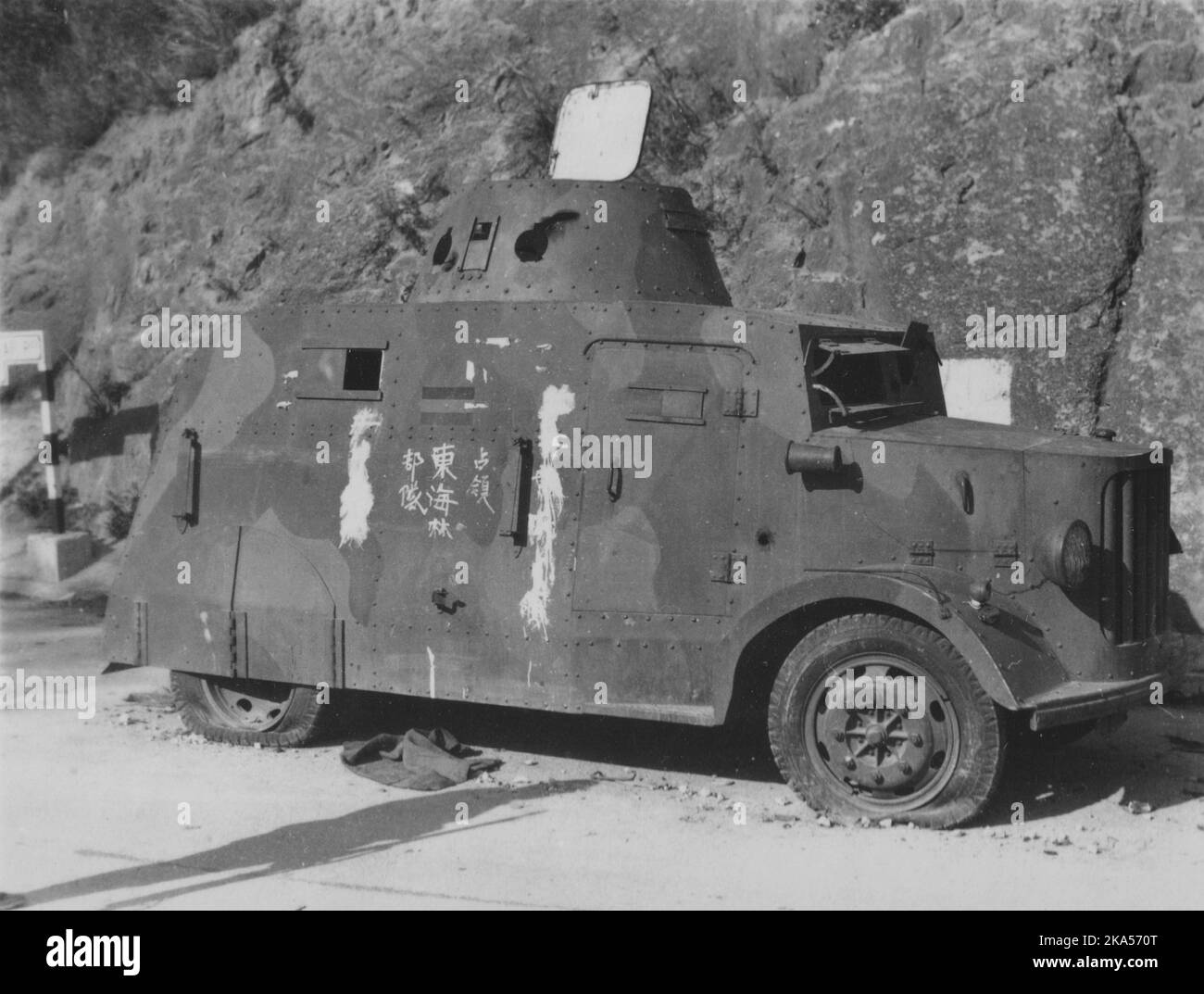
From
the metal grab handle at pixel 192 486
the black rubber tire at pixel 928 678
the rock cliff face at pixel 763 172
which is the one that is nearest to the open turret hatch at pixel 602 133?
the metal grab handle at pixel 192 486

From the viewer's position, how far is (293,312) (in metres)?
8.59

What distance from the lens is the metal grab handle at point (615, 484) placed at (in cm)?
766

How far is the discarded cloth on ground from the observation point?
7.91m

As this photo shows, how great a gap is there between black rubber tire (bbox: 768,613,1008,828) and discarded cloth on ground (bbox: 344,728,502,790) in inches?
67.6

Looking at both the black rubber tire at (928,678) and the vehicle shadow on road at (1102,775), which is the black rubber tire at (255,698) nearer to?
the black rubber tire at (928,678)

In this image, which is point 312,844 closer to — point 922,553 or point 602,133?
point 922,553

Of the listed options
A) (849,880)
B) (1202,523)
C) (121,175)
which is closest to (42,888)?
(849,880)

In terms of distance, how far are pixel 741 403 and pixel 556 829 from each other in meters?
2.18

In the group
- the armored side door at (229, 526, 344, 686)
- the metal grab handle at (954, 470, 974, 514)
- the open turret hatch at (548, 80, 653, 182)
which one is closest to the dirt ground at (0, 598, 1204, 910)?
the armored side door at (229, 526, 344, 686)

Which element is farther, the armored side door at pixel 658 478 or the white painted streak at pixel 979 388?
the white painted streak at pixel 979 388

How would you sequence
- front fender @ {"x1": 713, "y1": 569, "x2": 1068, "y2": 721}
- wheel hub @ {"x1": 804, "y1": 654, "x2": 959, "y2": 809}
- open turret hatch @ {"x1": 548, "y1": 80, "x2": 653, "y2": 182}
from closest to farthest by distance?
front fender @ {"x1": 713, "y1": 569, "x2": 1068, "y2": 721} < wheel hub @ {"x1": 804, "y1": 654, "x2": 959, "y2": 809} < open turret hatch @ {"x1": 548, "y1": 80, "x2": 653, "y2": 182}

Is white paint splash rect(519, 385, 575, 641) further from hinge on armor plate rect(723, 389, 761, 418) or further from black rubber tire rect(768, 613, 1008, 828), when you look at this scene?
black rubber tire rect(768, 613, 1008, 828)

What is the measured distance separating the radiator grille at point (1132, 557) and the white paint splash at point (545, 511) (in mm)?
2585

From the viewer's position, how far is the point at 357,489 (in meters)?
8.27
